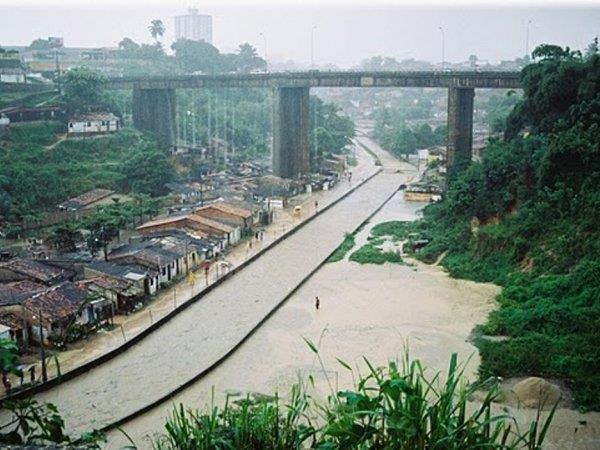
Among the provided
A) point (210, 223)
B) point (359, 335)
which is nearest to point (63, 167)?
point (210, 223)

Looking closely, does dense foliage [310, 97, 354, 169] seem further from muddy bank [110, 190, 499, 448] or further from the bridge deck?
muddy bank [110, 190, 499, 448]

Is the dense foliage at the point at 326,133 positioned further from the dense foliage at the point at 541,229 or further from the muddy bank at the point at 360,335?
the muddy bank at the point at 360,335

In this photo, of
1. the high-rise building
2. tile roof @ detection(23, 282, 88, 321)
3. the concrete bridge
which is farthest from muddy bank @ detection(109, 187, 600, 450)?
the high-rise building

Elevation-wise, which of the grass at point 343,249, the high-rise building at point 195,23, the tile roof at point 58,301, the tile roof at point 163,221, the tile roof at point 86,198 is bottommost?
the grass at point 343,249

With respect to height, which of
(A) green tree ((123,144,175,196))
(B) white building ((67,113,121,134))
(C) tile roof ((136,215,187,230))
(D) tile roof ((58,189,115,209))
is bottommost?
(C) tile roof ((136,215,187,230))

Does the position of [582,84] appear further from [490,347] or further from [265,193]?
[265,193]

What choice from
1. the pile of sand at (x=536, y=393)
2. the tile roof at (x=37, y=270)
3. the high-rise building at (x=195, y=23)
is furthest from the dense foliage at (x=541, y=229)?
the high-rise building at (x=195, y=23)

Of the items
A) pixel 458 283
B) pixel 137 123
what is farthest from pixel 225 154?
pixel 458 283
